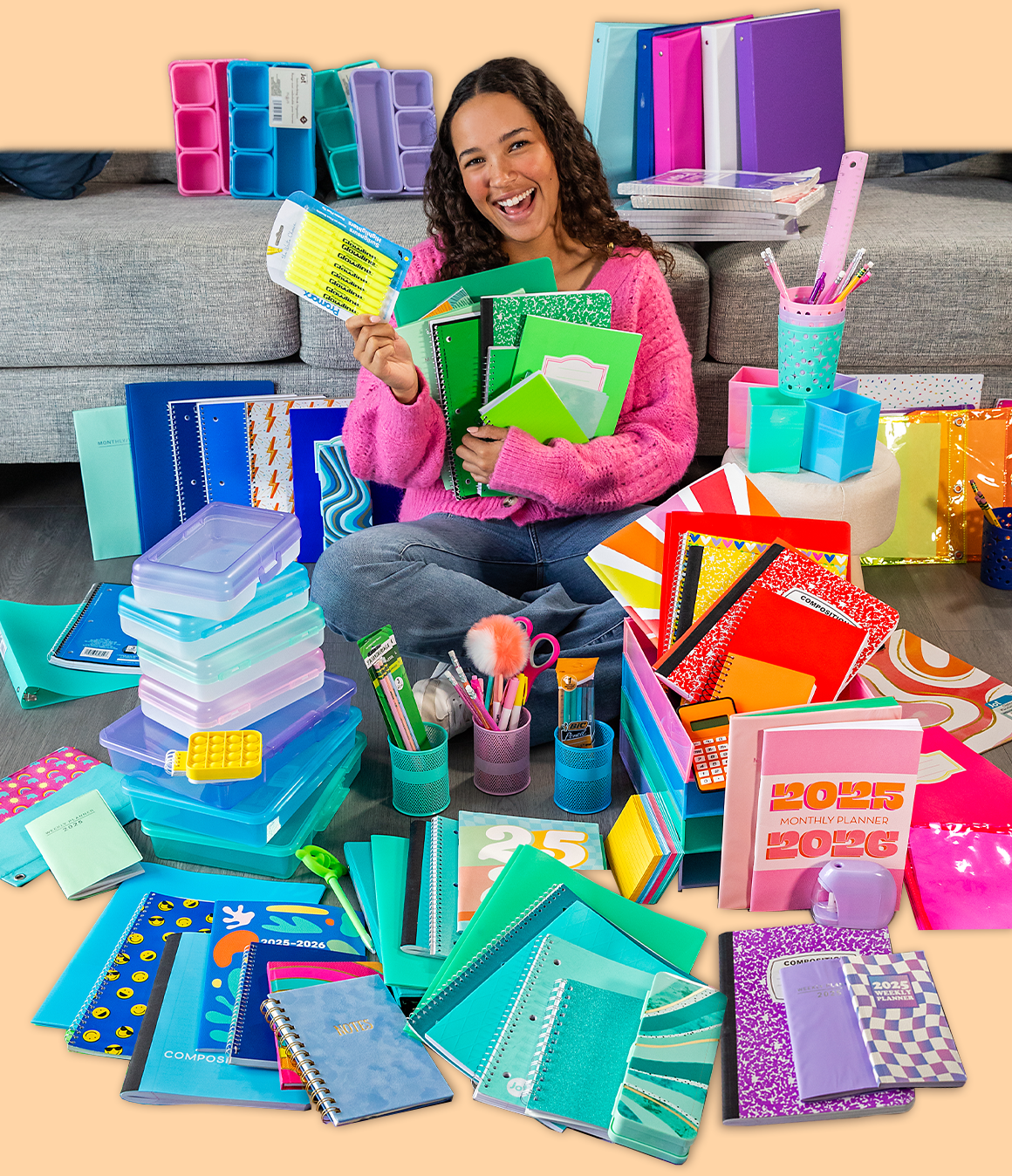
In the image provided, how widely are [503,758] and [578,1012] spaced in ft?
1.52

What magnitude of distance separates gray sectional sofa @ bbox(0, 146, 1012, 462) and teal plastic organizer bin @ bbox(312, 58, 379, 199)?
1.46 feet

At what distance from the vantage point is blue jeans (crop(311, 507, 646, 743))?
1.75 m

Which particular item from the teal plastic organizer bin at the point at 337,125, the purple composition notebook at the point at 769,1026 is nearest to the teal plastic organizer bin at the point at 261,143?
the teal plastic organizer bin at the point at 337,125

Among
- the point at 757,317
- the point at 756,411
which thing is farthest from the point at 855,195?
the point at 757,317

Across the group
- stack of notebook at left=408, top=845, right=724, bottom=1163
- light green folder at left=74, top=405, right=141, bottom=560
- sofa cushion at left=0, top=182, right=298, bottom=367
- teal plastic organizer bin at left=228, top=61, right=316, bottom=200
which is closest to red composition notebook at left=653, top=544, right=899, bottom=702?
stack of notebook at left=408, top=845, right=724, bottom=1163

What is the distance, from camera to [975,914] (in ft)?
4.48

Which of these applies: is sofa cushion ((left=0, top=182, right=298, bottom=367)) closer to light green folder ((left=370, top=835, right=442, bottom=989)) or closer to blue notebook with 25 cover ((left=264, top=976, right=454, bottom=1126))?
light green folder ((left=370, top=835, right=442, bottom=989))

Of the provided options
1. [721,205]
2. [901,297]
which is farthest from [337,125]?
[901,297]

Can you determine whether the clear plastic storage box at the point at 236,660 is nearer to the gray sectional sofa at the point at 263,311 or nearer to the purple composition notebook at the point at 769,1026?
the purple composition notebook at the point at 769,1026

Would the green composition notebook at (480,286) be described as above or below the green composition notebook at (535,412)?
above

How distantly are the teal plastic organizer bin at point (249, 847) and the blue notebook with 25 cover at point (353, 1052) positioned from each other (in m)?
0.25

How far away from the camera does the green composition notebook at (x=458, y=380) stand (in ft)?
5.87

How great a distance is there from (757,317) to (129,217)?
1341mm

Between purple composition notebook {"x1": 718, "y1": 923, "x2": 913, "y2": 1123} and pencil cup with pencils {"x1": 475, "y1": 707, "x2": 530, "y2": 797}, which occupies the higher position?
pencil cup with pencils {"x1": 475, "y1": 707, "x2": 530, "y2": 797}
